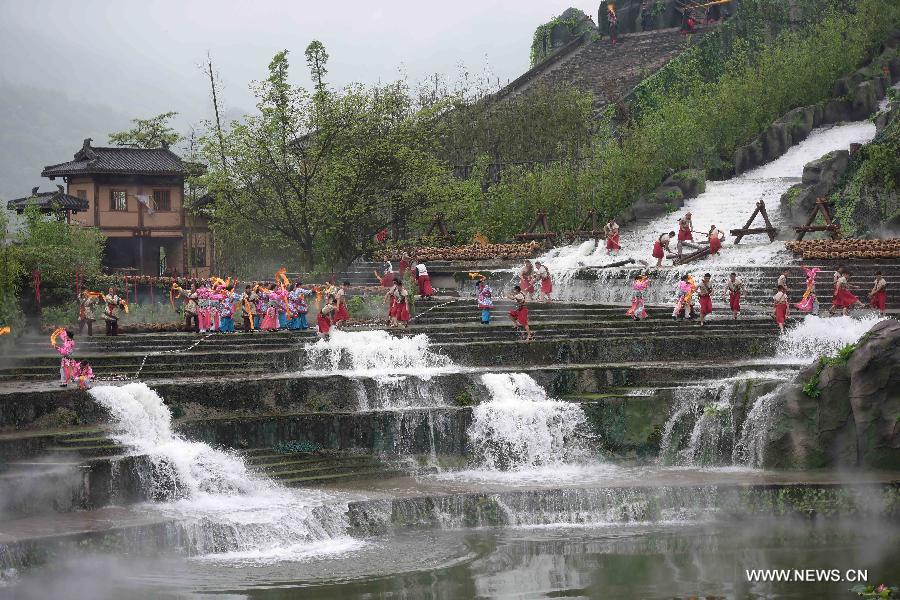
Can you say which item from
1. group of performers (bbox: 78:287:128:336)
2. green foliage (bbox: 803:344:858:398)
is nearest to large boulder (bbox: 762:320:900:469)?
green foliage (bbox: 803:344:858:398)

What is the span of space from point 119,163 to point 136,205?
75.2 inches

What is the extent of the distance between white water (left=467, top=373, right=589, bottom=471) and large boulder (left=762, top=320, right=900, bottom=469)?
3873 millimetres

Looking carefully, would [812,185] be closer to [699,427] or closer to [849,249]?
[849,249]

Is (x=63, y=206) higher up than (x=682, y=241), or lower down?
higher up

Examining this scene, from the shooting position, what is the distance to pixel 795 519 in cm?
2058

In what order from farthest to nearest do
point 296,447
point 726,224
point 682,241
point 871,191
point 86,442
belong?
point 726,224 < point 871,191 < point 682,241 < point 296,447 < point 86,442

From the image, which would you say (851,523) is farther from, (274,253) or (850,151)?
(274,253)

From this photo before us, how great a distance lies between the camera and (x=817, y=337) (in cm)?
2828

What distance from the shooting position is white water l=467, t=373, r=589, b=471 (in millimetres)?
24406

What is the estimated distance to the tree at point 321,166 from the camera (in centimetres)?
4341

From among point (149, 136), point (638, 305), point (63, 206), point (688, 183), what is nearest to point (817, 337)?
point (638, 305)

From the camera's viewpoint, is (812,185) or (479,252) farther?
(812,185)

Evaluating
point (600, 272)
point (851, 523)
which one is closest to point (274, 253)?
point (600, 272)

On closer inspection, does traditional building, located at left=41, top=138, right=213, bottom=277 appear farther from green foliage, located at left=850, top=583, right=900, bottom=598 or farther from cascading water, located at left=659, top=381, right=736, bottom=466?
green foliage, located at left=850, top=583, right=900, bottom=598
